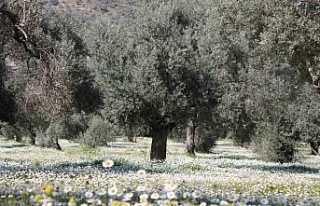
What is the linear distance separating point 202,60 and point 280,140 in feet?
41.5

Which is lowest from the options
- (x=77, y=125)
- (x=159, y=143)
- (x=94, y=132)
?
(x=159, y=143)

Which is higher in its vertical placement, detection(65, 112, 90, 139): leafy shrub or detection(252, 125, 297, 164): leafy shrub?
detection(65, 112, 90, 139): leafy shrub

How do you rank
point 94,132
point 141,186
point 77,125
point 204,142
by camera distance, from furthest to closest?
1. point 77,125
2. point 204,142
3. point 94,132
4. point 141,186

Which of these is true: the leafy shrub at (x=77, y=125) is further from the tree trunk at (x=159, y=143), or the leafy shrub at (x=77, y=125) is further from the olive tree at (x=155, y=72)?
the olive tree at (x=155, y=72)

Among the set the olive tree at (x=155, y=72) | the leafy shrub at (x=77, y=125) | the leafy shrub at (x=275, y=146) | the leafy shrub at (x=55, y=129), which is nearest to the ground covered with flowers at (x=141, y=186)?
the olive tree at (x=155, y=72)

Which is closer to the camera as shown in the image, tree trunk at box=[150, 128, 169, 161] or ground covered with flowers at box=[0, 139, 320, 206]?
ground covered with flowers at box=[0, 139, 320, 206]

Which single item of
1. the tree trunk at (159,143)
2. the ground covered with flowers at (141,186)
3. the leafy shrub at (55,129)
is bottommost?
the ground covered with flowers at (141,186)

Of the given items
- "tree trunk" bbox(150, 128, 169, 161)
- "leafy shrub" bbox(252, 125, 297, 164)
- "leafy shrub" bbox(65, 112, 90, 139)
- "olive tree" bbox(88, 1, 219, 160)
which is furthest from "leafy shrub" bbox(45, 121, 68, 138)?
"olive tree" bbox(88, 1, 219, 160)

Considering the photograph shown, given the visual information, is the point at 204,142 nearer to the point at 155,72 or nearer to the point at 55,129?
the point at 55,129

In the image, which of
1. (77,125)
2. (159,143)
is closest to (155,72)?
(159,143)

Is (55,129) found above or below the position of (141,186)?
above

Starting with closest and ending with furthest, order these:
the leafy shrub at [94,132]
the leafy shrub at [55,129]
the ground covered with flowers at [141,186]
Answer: the ground covered with flowers at [141,186] → the leafy shrub at [55,129] → the leafy shrub at [94,132]

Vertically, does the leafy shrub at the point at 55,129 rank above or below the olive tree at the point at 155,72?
below

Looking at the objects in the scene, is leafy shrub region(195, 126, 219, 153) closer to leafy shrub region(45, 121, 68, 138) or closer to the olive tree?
leafy shrub region(45, 121, 68, 138)
